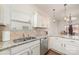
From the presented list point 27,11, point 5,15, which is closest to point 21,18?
point 27,11

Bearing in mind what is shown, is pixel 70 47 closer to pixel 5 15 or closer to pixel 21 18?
pixel 21 18

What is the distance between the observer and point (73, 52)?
60.8 inches

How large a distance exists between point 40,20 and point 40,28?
14 cm

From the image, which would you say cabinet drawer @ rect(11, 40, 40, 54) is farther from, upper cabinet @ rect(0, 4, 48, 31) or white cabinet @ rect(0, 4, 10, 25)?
white cabinet @ rect(0, 4, 10, 25)

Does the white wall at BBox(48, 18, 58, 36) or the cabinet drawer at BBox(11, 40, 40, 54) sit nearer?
the cabinet drawer at BBox(11, 40, 40, 54)

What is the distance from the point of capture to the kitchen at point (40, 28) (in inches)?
59.1

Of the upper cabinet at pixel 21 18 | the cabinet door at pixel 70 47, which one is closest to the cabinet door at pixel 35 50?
the upper cabinet at pixel 21 18

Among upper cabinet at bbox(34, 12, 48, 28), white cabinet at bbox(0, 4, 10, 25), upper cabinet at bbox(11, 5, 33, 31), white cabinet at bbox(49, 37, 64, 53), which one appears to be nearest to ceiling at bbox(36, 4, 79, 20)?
upper cabinet at bbox(34, 12, 48, 28)

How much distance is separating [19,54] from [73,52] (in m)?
0.91

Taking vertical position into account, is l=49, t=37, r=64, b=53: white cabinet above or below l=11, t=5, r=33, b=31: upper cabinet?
below

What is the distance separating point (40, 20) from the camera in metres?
1.62

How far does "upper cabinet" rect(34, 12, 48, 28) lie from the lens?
1.60m
